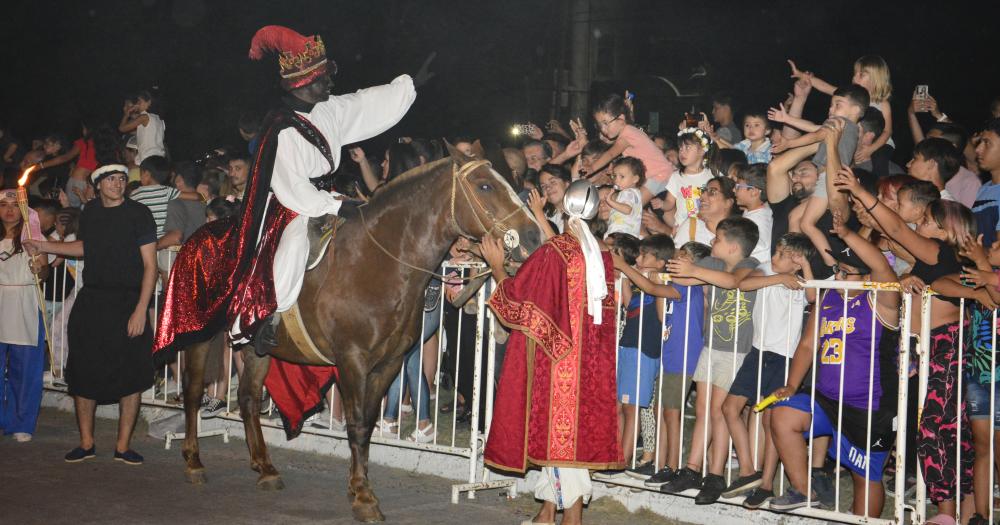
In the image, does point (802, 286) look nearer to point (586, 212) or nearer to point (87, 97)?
point (586, 212)

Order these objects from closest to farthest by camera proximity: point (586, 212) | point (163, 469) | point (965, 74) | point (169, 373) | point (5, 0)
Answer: point (586, 212) → point (163, 469) → point (169, 373) → point (965, 74) → point (5, 0)

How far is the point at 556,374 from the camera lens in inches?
237

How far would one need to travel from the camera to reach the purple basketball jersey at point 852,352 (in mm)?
6035

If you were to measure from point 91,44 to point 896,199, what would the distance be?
12.4 m

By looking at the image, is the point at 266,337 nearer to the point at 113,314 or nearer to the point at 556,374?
the point at 113,314

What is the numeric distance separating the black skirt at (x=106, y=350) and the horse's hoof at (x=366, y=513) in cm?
264

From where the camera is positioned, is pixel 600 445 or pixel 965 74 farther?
pixel 965 74

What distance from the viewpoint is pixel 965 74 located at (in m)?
11.9

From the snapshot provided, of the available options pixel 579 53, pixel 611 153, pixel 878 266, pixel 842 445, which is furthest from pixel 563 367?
pixel 579 53

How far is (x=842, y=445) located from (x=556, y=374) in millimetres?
1728

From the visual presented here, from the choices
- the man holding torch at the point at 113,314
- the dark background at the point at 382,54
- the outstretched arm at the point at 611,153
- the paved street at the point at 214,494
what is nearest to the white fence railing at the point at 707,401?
the paved street at the point at 214,494

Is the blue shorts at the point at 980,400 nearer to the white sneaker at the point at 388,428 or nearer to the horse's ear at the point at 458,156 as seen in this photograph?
the horse's ear at the point at 458,156

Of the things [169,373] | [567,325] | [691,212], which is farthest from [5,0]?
[567,325]

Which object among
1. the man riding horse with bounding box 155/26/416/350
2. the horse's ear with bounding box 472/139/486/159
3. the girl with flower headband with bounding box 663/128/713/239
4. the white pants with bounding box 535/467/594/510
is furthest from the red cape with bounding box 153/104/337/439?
the girl with flower headband with bounding box 663/128/713/239
